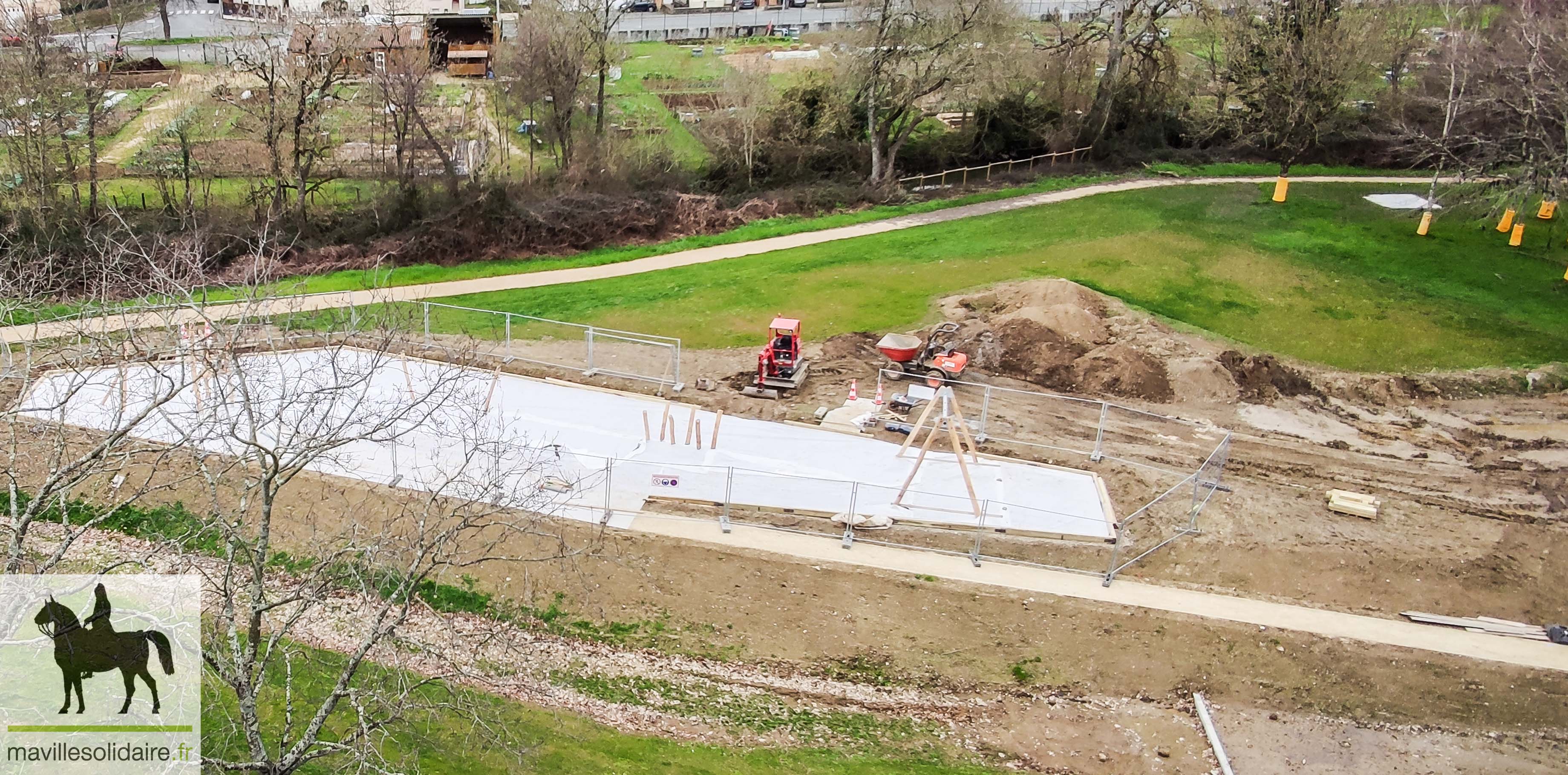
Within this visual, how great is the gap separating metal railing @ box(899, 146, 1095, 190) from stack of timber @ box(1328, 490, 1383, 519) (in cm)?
2638

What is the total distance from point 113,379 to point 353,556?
11187mm

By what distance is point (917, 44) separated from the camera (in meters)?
45.8

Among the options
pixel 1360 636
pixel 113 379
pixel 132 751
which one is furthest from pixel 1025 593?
pixel 113 379

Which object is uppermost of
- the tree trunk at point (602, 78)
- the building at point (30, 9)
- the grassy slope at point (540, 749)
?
the building at point (30, 9)

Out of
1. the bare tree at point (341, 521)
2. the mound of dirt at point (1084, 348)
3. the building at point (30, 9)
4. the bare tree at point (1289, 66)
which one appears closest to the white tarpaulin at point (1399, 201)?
the bare tree at point (1289, 66)

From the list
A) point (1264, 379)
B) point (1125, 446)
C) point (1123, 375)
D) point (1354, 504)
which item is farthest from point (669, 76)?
point (1354, 504)

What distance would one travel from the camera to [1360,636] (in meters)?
22.5

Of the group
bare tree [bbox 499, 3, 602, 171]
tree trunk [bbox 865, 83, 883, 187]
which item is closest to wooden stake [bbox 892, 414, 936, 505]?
tree trunk [bbox 865, 83, 883, 187]

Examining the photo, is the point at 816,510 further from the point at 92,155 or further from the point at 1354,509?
the point at 92,155

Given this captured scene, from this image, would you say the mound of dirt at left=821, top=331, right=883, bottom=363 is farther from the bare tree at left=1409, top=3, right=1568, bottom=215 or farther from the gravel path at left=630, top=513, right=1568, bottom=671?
the bare tree at left=1409, top=3, right=1568, bottom=215

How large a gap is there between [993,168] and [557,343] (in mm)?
26253

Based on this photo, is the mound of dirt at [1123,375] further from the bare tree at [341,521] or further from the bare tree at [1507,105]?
the bare tree at [1507,105]

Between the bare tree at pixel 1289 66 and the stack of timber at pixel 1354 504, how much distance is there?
24649 millimetres

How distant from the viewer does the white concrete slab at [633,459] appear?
82.0ft
